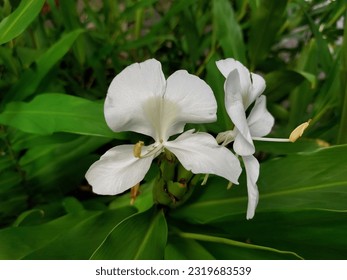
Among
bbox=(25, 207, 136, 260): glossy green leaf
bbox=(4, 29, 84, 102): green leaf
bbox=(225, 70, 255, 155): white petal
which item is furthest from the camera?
bbox=(4, 29, 84, 102): green leaf

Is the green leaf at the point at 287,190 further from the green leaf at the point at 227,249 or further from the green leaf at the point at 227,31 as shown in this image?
the green leaf at the point at 227,31

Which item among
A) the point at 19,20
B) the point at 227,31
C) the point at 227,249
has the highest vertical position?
the point at 19,20

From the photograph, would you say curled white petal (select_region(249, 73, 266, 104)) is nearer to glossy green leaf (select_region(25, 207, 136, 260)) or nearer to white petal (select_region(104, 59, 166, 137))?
white petal (select_region(104, 59, 166, 137))

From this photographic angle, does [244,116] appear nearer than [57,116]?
Yes

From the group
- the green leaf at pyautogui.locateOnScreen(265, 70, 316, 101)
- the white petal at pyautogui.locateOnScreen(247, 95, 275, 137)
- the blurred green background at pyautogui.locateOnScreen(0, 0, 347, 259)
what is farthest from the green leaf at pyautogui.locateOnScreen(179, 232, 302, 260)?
the green leaf at pyautogui.locateOnScreen(265, 70, 316, 101)

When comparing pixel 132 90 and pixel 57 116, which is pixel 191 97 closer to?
pixel 132 90

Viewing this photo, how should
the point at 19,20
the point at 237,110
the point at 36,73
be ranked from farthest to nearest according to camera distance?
the point at 36,73, the point at 19,20, the point at 237,110

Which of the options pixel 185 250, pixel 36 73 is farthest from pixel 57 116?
pixel 185 250

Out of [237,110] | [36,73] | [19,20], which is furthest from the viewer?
[36,73]
